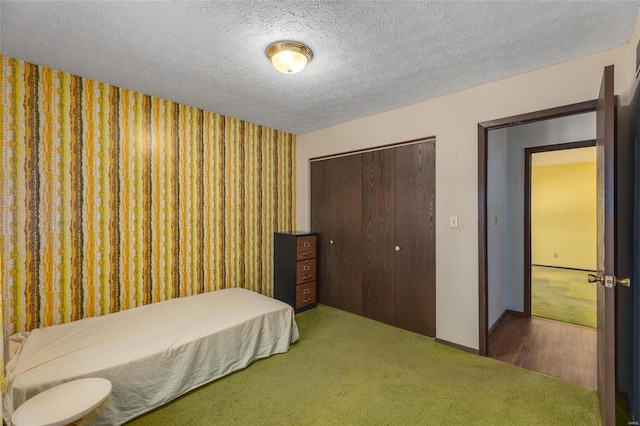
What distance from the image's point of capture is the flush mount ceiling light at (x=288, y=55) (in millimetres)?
1887

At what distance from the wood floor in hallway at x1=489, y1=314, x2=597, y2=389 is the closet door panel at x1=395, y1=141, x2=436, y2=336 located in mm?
700

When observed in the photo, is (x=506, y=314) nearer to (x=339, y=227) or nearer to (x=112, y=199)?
(x=339, y=227)

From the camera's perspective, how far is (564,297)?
412 cm

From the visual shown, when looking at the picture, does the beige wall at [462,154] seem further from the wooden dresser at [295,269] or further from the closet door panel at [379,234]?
the wooden dresser at [295,269]

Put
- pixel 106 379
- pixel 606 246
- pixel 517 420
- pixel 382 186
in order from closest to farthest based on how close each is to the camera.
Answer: pixel 606 246
pixel 106 379
pixel 517 420
pixel 382 186

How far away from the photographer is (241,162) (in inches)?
141

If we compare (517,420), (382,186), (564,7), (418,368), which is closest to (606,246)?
Answer: (517,420)

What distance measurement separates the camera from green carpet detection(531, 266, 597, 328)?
3412 millimetres

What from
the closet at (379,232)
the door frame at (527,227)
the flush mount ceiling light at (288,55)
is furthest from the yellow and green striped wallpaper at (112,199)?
the door frame at (527,227)

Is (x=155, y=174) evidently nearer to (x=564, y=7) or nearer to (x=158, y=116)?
(x=158, y=116)

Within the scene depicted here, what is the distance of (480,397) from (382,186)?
2.09m

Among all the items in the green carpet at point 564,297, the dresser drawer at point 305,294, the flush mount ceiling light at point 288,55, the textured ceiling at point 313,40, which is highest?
the textured ceiling at point 313,40

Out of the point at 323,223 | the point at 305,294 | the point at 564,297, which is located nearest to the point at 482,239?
the point at 323,223

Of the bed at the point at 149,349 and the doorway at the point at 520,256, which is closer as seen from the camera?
the bed at the point at 149,349
